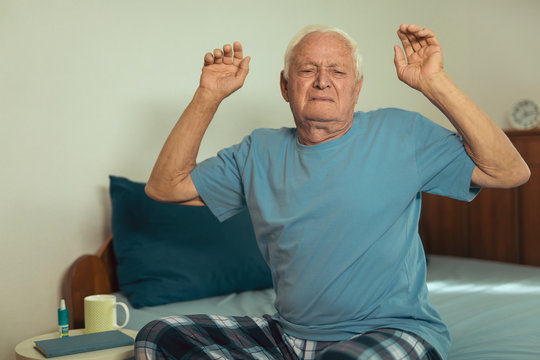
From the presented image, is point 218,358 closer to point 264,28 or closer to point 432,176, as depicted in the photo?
point 432,176

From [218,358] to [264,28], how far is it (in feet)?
5.39

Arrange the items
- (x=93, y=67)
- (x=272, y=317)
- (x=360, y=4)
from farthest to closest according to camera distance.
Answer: (x=360, y=4) < (x=93, y=67) < (x=272, y=317)

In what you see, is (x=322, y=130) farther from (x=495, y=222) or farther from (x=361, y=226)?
(x=495, y=222)

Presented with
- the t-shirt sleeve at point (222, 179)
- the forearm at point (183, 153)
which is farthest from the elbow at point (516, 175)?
the forearm at point (183, 153)

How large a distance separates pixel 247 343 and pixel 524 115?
2389 mm

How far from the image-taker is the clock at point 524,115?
9.87 feet

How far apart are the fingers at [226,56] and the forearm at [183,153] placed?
9 cm

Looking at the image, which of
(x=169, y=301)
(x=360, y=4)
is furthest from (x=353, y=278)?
(x=360, y=4)

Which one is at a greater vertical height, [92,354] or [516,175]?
[516,175]

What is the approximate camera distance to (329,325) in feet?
4.04

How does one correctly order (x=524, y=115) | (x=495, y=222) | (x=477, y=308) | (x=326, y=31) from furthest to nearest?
1. (x=524, y=115)
2. (x=495, y=222)
3. (x=477, y=308)
4. (x=326, y=31)

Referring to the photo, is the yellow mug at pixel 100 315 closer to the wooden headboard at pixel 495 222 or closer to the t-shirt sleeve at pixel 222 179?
the t-shirt sleeve at pixel 222 179

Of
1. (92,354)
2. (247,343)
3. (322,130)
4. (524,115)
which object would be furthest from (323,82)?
(524,115)

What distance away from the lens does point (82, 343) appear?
4.74 ft
